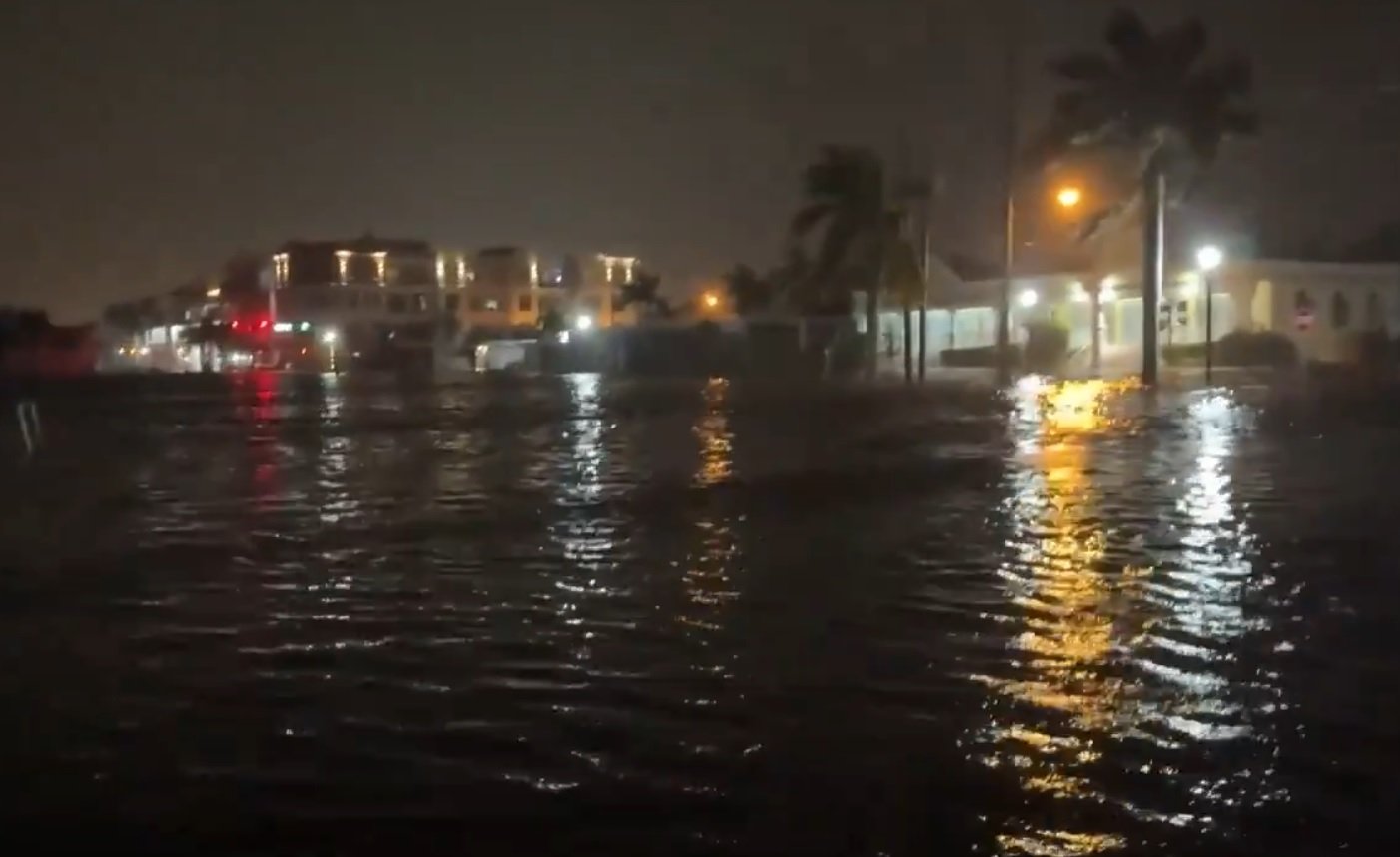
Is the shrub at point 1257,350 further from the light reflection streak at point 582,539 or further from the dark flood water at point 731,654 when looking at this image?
the dark flood water at point 731,654

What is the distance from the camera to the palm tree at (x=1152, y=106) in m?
44.0

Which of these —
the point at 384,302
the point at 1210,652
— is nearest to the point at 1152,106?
the point at 1210,652

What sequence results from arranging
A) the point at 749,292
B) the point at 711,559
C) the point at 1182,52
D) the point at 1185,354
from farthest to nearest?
the point at 749,292, the point at 1185,354, the point at 1182,52, the point at 711,559

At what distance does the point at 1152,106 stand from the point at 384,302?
305 ft

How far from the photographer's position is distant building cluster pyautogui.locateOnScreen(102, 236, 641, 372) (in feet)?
A: 403

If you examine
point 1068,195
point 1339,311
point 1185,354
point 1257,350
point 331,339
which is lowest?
point 1185,354

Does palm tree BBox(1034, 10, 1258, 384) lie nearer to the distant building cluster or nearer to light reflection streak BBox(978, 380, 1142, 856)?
light reflection streak BBox(978, 380, 1142, 856)

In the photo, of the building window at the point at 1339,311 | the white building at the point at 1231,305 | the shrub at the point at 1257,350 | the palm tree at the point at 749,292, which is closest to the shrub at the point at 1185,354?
the shrub at the point at 1257,350

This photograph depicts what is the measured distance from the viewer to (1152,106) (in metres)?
44.2

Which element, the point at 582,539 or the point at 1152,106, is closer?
the point at 582,539

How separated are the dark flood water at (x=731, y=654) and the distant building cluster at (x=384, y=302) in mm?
96026

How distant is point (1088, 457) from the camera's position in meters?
21.1

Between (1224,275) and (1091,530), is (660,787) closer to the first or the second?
(1091,530)

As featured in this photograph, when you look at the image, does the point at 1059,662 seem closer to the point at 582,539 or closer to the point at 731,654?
the point at 731,654
